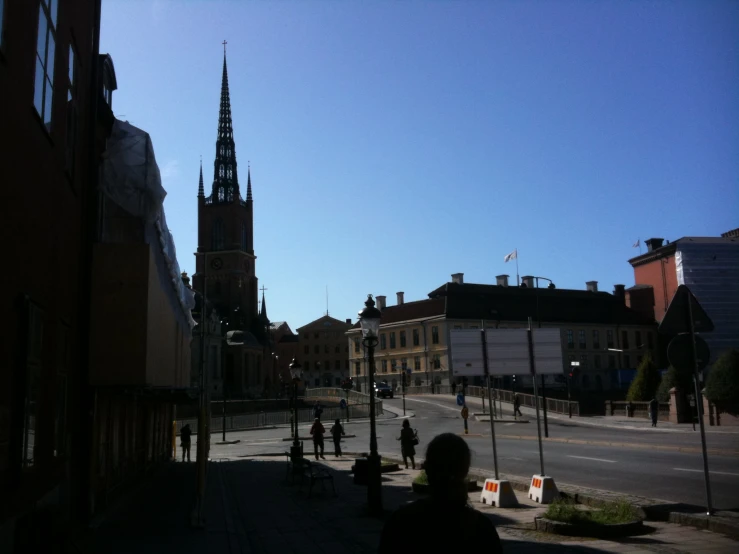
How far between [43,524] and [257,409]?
267ft

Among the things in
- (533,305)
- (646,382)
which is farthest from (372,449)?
(533,305)

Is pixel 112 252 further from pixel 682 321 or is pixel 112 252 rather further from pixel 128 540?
pixel 682 321

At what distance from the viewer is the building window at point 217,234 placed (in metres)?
138

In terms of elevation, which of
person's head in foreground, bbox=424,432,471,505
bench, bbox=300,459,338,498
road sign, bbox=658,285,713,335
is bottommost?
bench, bbox=300,459,338,498

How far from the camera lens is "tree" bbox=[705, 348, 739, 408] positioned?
37.7 metres

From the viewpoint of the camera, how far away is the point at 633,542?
9.55 metres

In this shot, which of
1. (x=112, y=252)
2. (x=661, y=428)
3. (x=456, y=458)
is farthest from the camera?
(x=661, y=428)

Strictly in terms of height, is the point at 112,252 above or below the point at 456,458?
above

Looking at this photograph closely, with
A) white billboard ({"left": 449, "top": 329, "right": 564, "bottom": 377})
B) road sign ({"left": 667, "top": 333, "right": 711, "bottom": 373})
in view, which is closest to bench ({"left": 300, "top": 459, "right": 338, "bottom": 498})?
white billboard ({"left": 449, "top": 329, "right": 564, "bottom": 377})

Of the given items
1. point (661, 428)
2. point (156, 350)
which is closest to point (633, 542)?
point (156, 350)

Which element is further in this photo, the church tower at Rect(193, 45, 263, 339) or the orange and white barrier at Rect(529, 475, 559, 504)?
the church tower at Rect(193, 45, 263, 339)

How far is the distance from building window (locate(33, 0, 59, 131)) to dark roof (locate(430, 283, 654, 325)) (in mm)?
76567

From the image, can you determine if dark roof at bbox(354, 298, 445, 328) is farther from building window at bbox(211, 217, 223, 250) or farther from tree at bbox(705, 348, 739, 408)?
tree at bbox(705, 348, 739, 408)

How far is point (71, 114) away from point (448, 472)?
9591 mm
